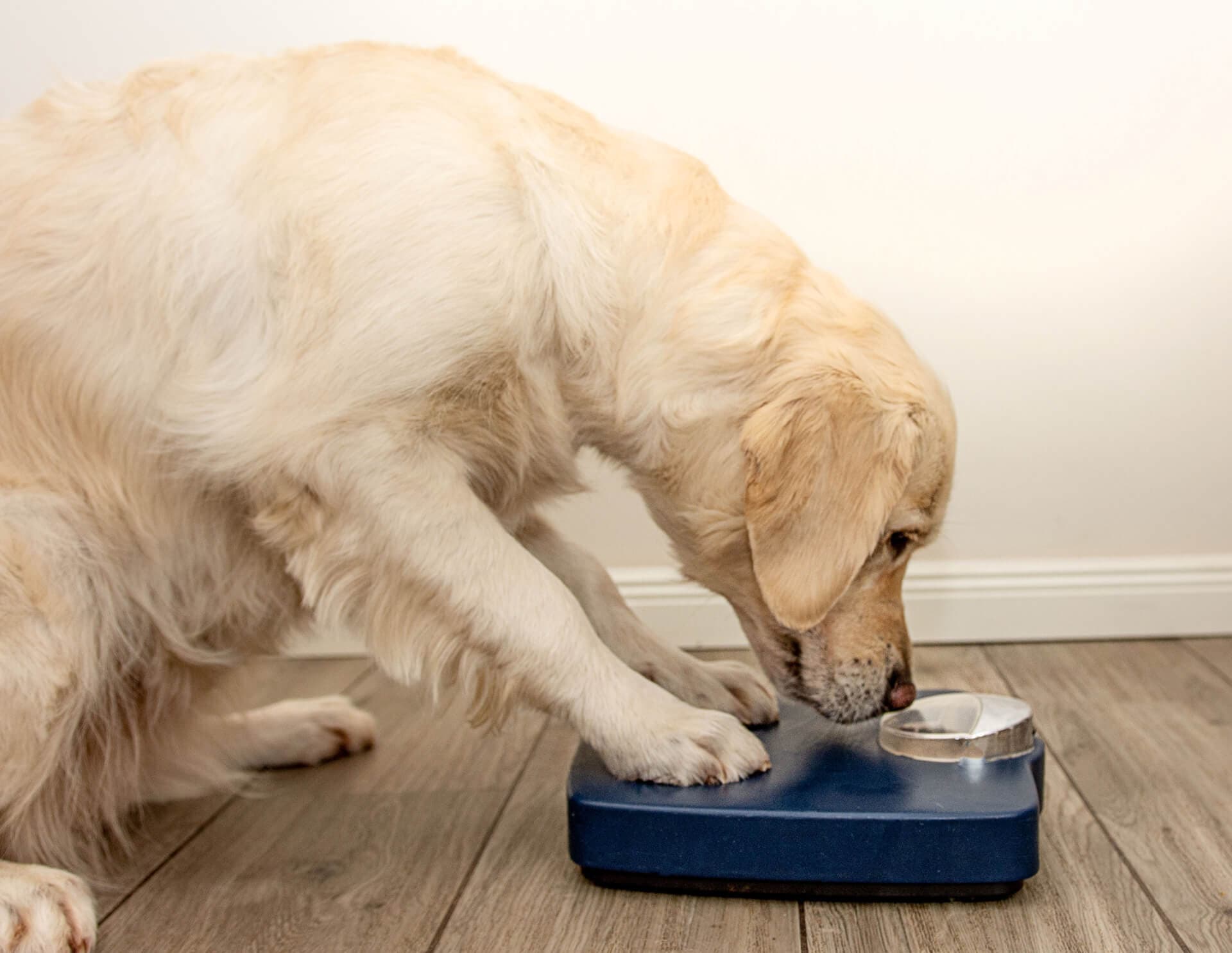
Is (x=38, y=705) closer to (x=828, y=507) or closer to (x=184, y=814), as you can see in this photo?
(x=184, y=814)

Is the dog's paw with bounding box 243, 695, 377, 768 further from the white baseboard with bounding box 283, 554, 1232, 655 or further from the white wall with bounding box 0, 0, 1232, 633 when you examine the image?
the white wall with bounding box 0, 0, 1232, 633

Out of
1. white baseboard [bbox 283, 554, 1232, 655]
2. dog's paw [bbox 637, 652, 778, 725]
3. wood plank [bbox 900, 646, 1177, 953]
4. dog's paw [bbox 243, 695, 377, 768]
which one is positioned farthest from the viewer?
white baseboard [bbox 283, 554, 1232, 655]

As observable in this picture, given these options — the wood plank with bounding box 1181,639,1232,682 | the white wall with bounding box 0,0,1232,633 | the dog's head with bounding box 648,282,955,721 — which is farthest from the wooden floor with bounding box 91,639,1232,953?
the white wall with bounding box 0,0,1232,633

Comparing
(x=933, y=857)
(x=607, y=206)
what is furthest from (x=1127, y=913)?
(x=607, y=206)

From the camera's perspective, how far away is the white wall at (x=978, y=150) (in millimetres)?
2586

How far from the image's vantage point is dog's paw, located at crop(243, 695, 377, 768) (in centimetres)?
211

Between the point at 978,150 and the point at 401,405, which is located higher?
the point at 978,150

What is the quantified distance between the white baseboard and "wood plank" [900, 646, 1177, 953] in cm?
113

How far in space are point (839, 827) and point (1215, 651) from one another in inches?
64.0

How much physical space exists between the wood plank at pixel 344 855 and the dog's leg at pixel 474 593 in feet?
0.98

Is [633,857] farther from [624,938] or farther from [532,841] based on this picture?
[532,841]

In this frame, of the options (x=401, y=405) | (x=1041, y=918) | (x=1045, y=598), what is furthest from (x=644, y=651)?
(x=1045, y=598)

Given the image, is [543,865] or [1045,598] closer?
[543,865]

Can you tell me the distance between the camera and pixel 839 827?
4.56 feet
